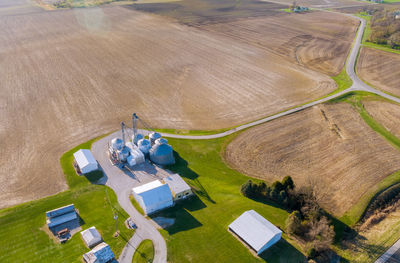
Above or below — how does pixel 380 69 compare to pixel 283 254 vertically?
above

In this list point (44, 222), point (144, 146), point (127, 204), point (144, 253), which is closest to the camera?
point (144, 253)

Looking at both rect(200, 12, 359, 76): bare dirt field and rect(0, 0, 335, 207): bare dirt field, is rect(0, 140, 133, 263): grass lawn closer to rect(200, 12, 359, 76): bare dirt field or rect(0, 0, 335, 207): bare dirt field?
rect(0, 0, 335, 207): bare dirt field

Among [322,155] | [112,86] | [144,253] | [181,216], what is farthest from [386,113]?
[112,86]

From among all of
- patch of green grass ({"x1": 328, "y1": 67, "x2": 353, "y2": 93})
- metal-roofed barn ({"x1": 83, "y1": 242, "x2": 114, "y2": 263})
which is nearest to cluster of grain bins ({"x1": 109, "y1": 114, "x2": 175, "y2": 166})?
metal-roofed barn ({"x1": 83, "y1": 242, "x2": 114, "y2": 263})

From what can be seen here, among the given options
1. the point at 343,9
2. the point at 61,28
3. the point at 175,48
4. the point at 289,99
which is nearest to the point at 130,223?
the point at 289,99

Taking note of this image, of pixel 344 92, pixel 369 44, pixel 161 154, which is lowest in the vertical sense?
pixel 161 154

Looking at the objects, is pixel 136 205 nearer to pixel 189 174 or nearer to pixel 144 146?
pixel 189 174

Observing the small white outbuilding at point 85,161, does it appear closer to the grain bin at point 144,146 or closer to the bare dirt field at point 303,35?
the grain bin at point 144,146

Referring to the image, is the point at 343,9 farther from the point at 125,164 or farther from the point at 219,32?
the point at 125,164
